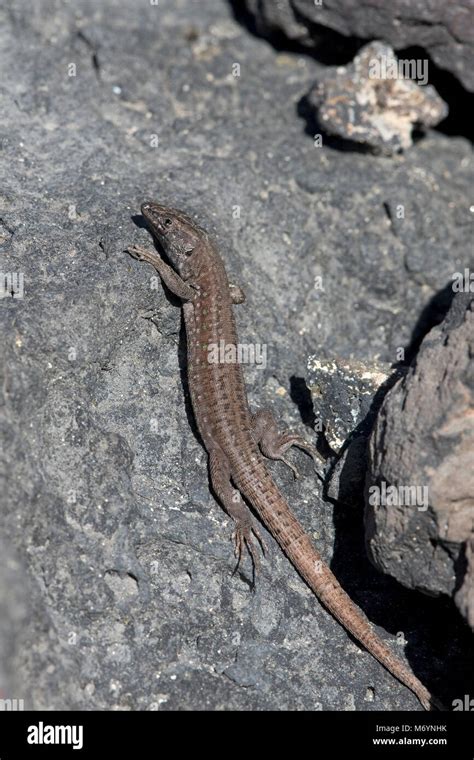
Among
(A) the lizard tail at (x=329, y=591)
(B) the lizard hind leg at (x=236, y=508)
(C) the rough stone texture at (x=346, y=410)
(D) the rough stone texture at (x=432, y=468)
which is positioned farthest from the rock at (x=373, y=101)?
(A) the lizard tail at (x=329, y=591)

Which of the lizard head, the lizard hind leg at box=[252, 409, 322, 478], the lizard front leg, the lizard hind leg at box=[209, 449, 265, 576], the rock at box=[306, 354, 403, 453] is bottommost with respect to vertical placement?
the lizard hind leg at box=[209, 449, 265, 576]

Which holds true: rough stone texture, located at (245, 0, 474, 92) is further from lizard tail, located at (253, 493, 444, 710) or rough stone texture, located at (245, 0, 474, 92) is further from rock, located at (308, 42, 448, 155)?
lizard tail, located at (253, 493, 444, 710)

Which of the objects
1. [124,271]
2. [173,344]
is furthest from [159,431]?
[124,271]

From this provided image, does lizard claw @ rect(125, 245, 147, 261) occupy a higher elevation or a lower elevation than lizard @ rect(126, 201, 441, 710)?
higher

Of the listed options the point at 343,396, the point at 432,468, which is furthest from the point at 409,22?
the point at 432,468

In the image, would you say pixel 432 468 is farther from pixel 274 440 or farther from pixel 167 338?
pixel 167 338

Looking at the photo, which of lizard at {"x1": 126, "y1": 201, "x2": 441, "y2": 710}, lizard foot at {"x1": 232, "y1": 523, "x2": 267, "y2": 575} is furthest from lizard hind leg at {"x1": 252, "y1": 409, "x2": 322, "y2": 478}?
lizard foot at {"x1": 232, "y1": 523, "x2": 267, "y2": 575}

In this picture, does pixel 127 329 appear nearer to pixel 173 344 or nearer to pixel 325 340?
pixel 173 344
